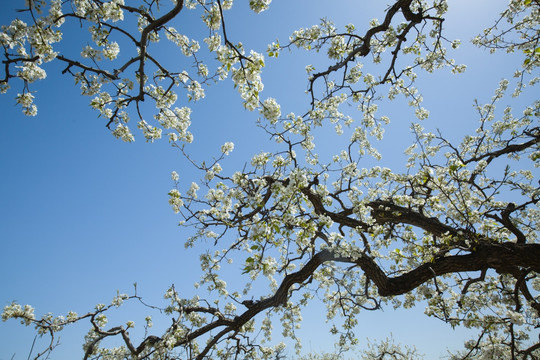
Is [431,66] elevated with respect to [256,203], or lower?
elevated

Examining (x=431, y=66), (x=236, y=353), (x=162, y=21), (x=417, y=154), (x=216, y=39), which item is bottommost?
(x=236, y=353)

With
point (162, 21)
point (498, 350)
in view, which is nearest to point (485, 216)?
point (498, 350)

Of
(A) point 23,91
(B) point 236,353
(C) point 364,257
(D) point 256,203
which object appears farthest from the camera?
(B) point 236,353

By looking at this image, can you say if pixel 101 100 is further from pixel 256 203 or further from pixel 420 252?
pixel 420 252

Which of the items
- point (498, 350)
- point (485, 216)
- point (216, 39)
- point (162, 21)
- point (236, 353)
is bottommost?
point (498, 350)

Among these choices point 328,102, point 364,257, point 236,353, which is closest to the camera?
point 364,257

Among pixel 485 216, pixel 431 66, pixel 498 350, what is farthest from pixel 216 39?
pixel 498 350

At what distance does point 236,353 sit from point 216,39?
20.1 feet

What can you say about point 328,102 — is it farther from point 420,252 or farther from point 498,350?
point 498,350

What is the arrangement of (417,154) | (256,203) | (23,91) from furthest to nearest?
(417,154)
(23,91)
(256,203)

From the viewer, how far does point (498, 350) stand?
4891 millimetres

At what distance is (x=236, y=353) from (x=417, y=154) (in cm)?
624

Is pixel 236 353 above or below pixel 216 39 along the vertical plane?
below

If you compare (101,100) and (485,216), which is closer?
(101,100)
